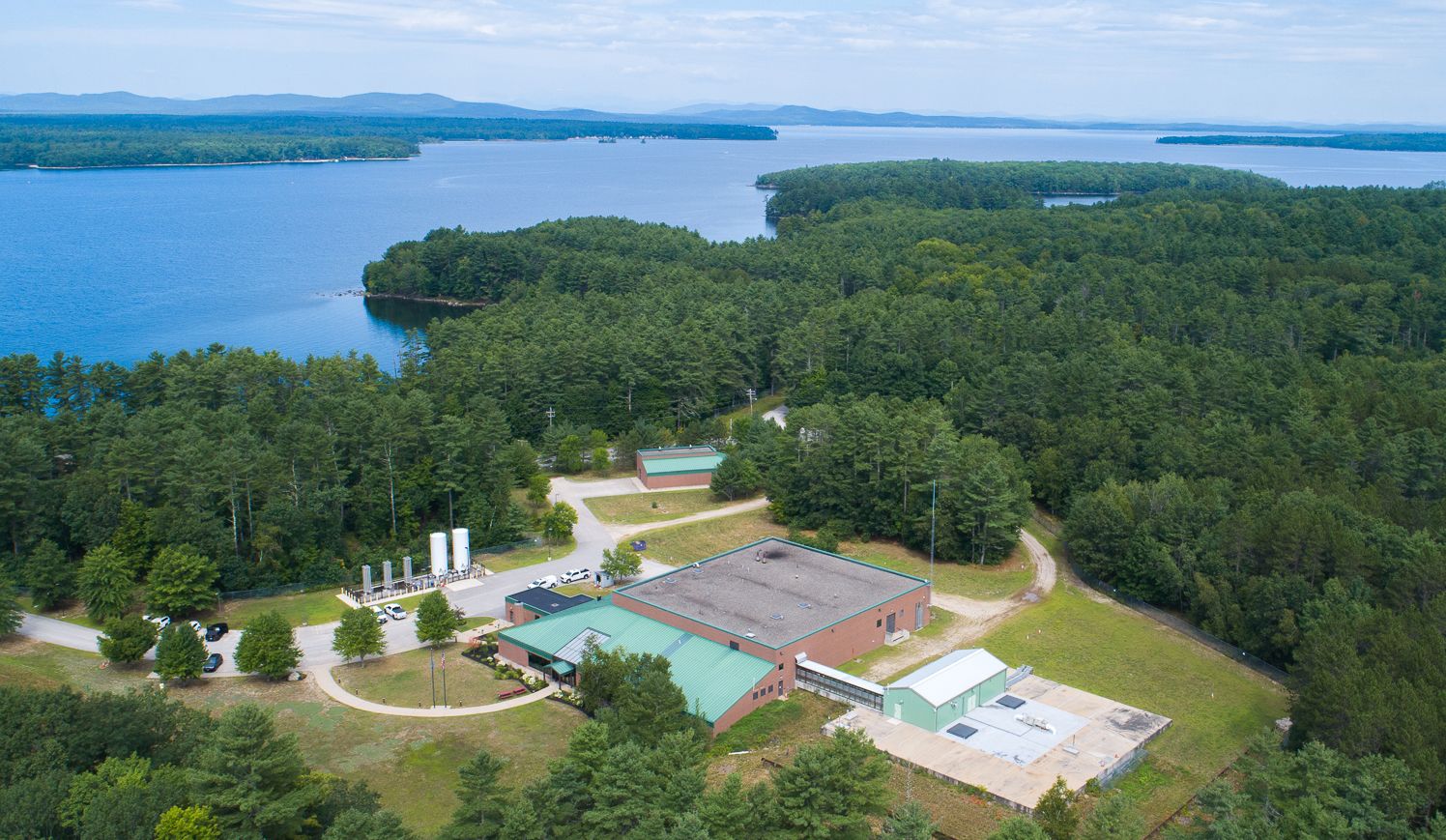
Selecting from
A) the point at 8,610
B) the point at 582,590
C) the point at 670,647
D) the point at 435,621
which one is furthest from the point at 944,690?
the point at 8,610

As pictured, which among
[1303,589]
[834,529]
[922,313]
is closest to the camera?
[1303,589]

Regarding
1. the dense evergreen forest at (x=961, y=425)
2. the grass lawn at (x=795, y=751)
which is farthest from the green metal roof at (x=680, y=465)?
the grass lawn at (x=795, y=751)

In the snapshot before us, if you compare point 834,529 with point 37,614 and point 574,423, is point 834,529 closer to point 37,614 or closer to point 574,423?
point 574,423

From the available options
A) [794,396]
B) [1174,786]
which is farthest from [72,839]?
[794,396]

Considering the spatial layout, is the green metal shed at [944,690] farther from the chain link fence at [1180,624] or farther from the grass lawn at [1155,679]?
the chain link fence at [1180,624]

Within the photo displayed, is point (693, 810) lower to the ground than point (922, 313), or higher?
lower
